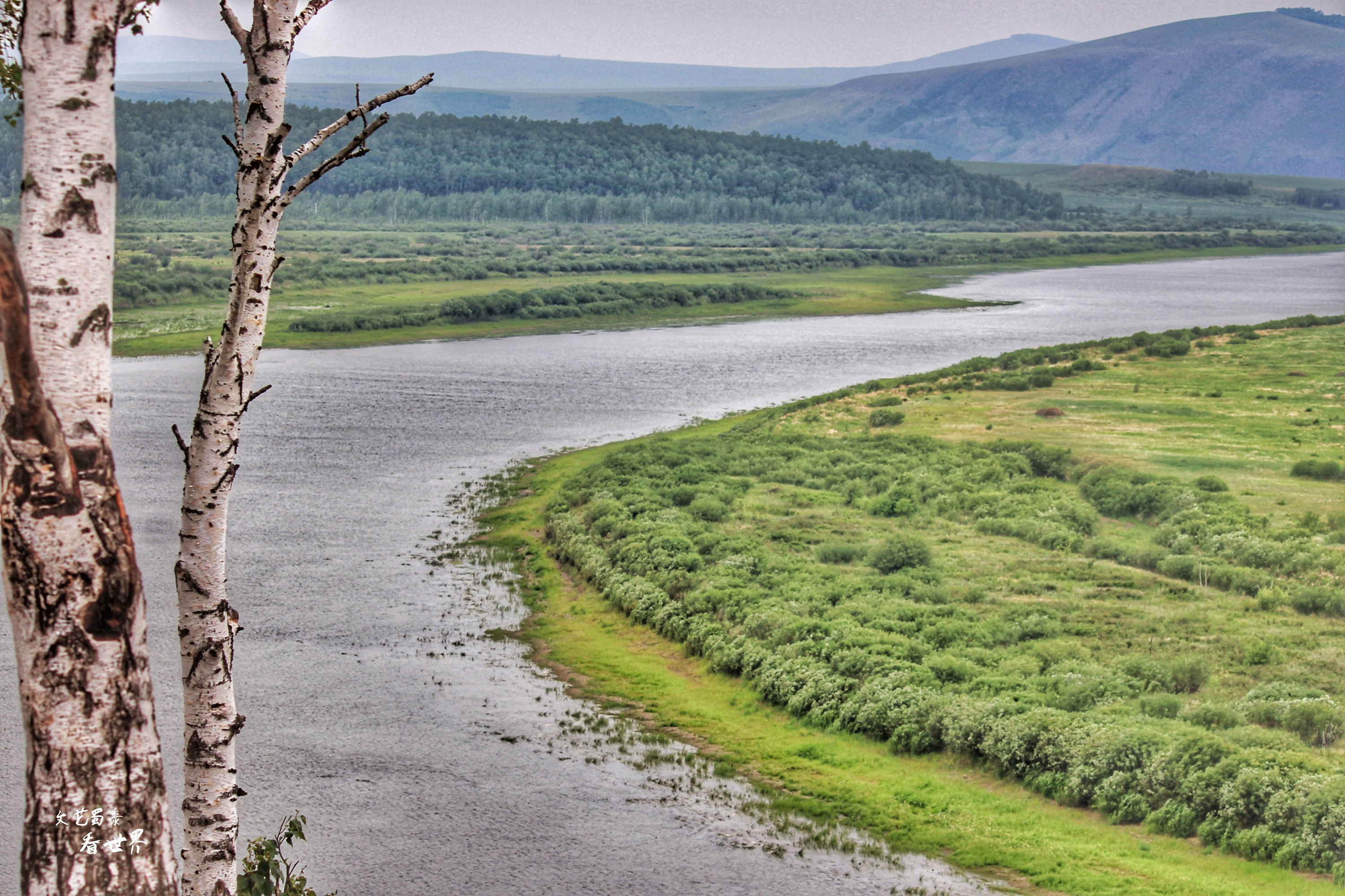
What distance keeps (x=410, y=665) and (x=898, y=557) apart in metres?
9.69

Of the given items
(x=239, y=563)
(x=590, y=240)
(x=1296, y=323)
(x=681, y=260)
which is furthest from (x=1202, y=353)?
(x=590, y=240)

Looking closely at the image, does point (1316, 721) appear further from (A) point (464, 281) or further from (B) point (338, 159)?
(A) point (464, 281)

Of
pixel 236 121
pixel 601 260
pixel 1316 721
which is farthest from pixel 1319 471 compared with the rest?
pixel 601 260

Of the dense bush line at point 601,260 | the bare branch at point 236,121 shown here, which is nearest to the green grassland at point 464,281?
the dense bush line at point 601,260

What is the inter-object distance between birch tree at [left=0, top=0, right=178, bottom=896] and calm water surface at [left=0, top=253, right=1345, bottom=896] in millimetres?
8239

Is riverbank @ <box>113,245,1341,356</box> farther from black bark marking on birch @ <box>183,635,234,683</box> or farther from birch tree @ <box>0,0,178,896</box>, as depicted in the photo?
birch tree @ <box>0,0,178,896</box>

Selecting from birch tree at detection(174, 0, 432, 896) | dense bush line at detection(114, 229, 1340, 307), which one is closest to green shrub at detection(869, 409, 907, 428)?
birch tree at detection(174, 0, 432, 896)

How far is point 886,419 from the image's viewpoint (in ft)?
133

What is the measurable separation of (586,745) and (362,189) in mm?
184193

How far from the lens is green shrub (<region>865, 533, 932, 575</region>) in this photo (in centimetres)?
2430

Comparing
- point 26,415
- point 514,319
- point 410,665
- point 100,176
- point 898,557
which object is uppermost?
point 100,176

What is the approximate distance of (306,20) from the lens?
7258 mm

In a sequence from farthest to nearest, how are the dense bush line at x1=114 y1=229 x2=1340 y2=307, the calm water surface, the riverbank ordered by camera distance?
the dense bush line at x1=114 y1=229 x2=1340 y2=307
the riverbank
the calm water surface

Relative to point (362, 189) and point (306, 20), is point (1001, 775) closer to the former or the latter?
point (306, 20)
